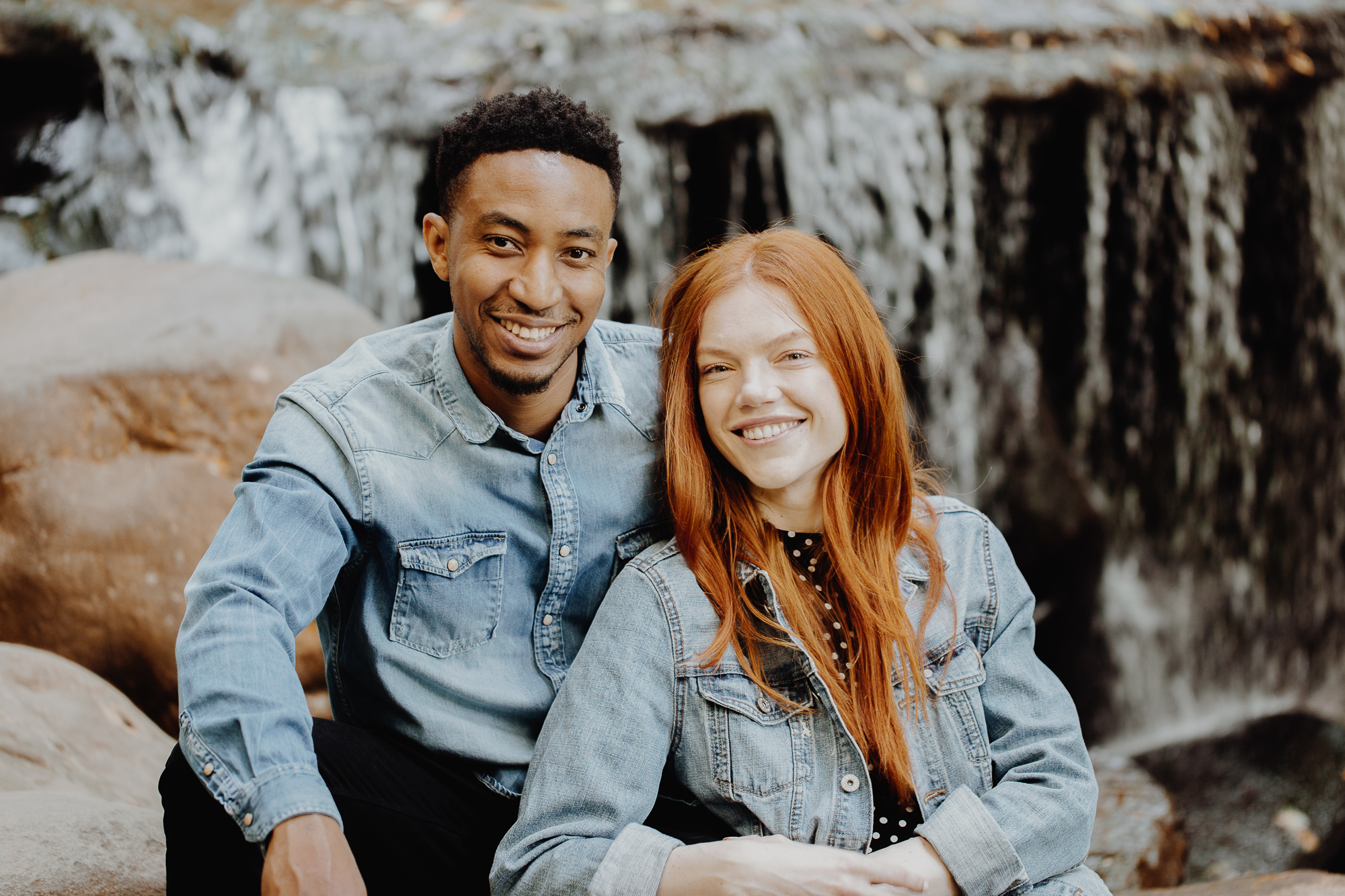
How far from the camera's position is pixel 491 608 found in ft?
6.64

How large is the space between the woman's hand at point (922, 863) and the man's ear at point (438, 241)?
1.27 meters

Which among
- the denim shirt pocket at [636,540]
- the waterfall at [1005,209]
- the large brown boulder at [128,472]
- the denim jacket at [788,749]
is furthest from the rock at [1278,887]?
the waterfall at [1005,209]

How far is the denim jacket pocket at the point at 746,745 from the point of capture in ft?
5.82

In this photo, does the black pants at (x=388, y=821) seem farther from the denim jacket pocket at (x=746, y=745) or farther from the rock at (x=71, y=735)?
the rock at (x=71, y=735)

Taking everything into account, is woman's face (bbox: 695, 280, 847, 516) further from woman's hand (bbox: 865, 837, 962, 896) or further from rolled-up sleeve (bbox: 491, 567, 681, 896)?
woman's hand (bbox: 865, 837, 962, 896)

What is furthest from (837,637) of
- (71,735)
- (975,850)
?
(71,735)

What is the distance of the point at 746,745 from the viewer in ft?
5.84

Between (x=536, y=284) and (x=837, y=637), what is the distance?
88 cm

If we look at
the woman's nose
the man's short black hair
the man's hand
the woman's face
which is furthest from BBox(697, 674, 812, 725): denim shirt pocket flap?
the man's short black hair

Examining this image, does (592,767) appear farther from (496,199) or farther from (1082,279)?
(1082,279)

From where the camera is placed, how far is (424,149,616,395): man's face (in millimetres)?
1937

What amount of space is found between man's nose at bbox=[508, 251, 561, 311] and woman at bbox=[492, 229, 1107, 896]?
26cm

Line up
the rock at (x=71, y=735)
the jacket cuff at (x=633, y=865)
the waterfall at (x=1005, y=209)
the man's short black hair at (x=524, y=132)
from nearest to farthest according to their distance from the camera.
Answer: the jacket cuff at (x=633, y=865) < the man's short black hair at (x=524, y=132) < the rock at (x=71, y=735) < the waterfall at (x=1005, y=209)

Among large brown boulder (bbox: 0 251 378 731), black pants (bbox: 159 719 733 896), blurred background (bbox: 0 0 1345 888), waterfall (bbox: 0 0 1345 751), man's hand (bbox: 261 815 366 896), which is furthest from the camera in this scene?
waterfall (bbox: 0 0 1345 751)
